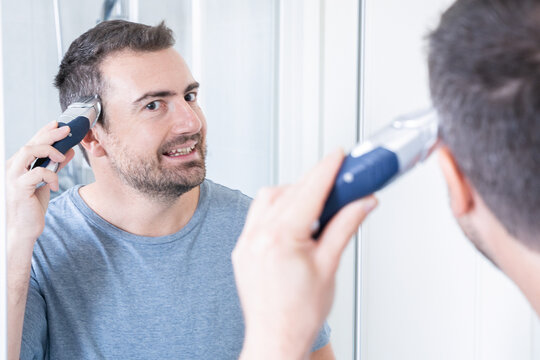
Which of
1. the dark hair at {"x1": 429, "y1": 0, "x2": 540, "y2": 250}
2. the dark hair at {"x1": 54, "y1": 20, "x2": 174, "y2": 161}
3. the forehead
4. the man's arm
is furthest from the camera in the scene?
the forehead

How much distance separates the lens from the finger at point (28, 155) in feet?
2.35

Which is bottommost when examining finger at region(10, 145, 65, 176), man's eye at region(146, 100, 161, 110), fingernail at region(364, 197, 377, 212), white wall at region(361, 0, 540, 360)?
white wall at region(361, 0, 540, 360)

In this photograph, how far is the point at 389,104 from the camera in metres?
1.14

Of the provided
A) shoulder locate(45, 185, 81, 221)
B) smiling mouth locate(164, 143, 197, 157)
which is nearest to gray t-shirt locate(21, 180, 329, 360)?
shoulder locate(45, 185, 81, 221)

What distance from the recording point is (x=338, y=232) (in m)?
0.44

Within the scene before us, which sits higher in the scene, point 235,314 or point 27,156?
point 27,156

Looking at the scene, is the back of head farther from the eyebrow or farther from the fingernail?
the fingernail

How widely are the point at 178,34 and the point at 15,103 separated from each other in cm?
31

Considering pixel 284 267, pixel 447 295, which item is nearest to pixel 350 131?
pixel 447 295

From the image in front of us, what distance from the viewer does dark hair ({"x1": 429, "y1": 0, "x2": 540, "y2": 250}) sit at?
41 cm

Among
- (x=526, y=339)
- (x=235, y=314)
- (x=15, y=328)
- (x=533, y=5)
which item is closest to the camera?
(x=533, y=5)

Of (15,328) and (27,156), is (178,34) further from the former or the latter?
(15,328)

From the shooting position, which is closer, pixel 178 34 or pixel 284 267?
pixel 284 267

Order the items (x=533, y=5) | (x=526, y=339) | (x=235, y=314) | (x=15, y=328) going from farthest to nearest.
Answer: (x=526, y=339)
(x=235, y=314)
(x=15, y=328)
(x=533, y=5)
